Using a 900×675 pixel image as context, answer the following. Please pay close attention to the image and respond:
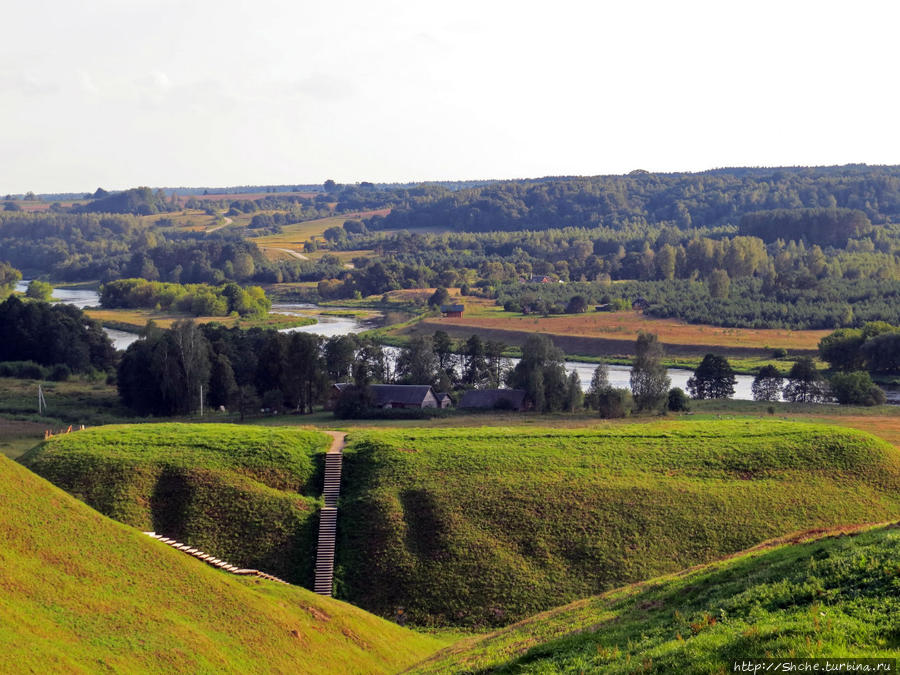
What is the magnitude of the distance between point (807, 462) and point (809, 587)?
2796 cm

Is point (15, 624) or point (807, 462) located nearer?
point (15, 624)

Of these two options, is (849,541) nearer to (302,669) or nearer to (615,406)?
(302,669)

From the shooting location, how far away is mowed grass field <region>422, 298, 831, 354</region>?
114 m

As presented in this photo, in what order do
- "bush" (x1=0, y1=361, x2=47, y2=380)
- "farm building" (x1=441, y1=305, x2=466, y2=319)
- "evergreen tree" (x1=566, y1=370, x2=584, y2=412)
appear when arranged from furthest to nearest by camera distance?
"farm building" (x1=441, y1=305, x2=466, y2=319) < "bush" (x1=0, y1=361, x2=47, y2=380) < "evergreen tree" (x1=566, y1=370, x2=584, y2=412)

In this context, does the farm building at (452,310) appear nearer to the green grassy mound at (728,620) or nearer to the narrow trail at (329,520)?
the narrow trail at (329,520)

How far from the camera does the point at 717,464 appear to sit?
4594cm

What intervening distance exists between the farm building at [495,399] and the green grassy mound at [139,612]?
4122cm

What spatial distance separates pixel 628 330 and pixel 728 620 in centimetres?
10565

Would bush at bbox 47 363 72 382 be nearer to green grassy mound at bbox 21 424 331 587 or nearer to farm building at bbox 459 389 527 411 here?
farm building at bbox 459 389 527 411

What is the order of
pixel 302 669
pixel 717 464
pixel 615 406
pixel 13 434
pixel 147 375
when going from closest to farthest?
1. pixel 302 669
2. pixel 717 464
3. pixel 13 434
4. pixel 615 406
5. pixel 147 375

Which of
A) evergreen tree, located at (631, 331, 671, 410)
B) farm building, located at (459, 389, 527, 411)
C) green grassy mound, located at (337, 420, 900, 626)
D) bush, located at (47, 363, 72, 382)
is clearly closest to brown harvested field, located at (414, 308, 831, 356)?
evergreen tree, located at (631, 331, 671, 410)

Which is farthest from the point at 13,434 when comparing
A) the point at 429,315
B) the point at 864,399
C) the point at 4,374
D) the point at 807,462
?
the point at 429,315

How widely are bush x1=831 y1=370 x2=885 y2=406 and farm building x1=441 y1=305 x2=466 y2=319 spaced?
68.8 meters

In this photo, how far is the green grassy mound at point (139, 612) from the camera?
72.7 ft
